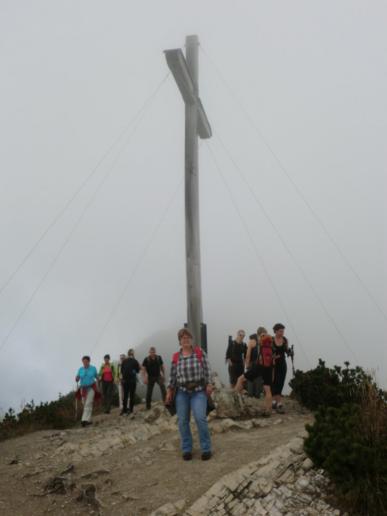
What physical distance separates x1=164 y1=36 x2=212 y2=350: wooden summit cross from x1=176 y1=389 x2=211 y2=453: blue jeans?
15.0 ft

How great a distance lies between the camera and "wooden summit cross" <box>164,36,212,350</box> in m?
11.0

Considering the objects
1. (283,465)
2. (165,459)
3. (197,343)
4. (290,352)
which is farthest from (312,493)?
(197,343)

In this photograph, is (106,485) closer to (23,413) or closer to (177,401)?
(177,401)

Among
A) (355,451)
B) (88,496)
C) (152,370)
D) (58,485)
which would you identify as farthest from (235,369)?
(355,451)

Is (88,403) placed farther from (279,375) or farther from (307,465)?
(307,465)

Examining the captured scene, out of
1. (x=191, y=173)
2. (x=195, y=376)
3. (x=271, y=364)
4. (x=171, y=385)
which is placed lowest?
(x=271, y=364)

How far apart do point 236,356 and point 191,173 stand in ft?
16.1

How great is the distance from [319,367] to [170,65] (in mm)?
8518

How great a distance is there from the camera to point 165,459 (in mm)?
6637

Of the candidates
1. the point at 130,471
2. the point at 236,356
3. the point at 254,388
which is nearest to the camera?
the point at 130,471

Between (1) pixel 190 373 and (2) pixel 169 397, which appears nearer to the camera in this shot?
(1) pixel 190 373

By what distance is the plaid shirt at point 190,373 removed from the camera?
6.09m

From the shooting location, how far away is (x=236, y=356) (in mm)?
11484

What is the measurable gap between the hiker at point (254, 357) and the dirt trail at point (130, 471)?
4.65ft
